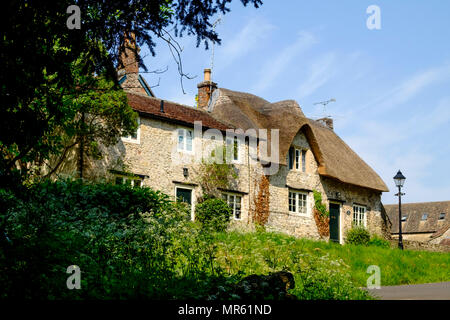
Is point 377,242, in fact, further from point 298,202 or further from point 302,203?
point 298,202

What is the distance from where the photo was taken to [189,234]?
29.8 feet

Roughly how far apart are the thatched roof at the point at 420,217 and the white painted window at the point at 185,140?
121 ft

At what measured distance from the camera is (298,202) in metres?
24.4

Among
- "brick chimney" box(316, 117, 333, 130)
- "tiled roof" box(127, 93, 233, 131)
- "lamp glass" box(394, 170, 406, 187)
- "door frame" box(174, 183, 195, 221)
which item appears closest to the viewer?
"tiled roof" box(127, 93, 233, 131)

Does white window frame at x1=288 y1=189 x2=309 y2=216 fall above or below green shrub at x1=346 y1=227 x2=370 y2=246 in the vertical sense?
above

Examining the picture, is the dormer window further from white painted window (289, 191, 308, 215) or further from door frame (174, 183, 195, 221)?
door frame (174, 183, 195, 221)

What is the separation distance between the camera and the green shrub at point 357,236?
2561 cm

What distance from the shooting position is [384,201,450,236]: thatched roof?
5112 centimetres

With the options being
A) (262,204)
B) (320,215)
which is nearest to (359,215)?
(320,215)

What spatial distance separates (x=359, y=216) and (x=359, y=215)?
6 centimetres

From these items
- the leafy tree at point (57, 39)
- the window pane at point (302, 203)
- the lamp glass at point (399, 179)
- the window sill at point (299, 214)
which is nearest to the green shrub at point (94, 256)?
the leafy tree at point (57, 39)

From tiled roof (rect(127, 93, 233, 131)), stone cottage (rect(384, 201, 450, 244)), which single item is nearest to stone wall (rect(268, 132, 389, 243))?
tiled roof (rect(127, 93, 233, 131))

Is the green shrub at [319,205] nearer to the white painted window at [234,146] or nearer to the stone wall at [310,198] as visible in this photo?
the stone wall at [310,198]
